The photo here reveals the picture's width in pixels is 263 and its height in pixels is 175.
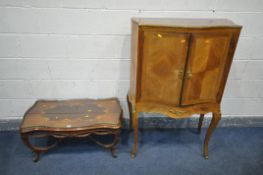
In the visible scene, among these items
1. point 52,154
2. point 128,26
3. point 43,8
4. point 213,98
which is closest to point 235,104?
point 213,98

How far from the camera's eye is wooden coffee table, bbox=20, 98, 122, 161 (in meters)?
1.61

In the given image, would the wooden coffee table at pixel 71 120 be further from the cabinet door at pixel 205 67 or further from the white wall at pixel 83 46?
the cabinet door at pixel 205 67

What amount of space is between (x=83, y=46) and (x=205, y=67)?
1.05 m

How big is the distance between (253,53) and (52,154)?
2166 mm

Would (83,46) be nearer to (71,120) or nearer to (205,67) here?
(71,120)

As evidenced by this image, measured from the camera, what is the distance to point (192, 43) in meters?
1.29

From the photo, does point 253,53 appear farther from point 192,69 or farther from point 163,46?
point 163,46

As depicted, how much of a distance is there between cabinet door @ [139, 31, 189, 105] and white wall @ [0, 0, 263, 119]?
0.46 meters

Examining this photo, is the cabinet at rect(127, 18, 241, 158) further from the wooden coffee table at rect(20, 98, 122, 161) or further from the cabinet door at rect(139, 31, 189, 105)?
the wooden coffee table at rect(20, 98, 122, 161)

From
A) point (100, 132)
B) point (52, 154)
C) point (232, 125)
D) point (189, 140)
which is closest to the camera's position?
point (100, 132)

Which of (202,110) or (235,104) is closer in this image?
(202,110)

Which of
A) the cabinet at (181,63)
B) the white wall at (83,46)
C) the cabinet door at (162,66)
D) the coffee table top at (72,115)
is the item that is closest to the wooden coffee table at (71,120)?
the coffee table top at (72,115)

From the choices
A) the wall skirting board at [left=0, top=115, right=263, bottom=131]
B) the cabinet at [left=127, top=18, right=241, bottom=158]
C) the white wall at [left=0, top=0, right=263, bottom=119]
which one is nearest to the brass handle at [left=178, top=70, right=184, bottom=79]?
the cabinet at [left=127, top=18, right=241, bottom=158]

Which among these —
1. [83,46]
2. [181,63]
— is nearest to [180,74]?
[181,63]
